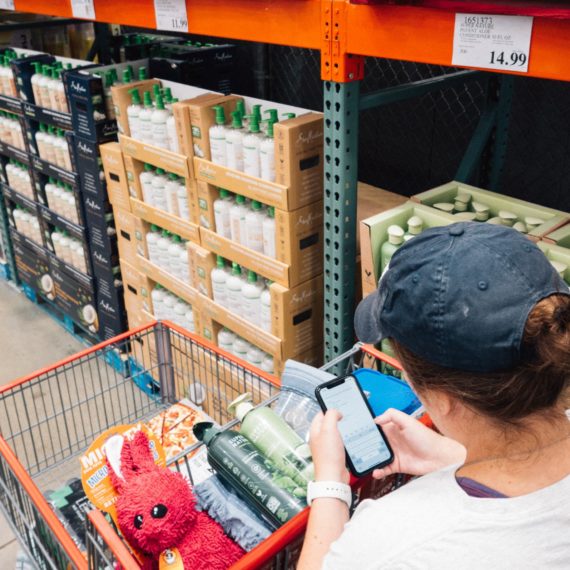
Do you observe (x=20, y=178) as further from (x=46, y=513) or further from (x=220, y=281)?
(x=46, y=513)

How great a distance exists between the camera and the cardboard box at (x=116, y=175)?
302cm

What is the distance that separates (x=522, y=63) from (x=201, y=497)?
121 centimetres

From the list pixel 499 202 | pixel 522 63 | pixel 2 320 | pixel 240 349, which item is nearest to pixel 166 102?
pixel 240 349

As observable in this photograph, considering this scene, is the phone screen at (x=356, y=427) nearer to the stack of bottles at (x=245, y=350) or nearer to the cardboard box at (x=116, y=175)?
the stack of bottles at (x=245, y=350)

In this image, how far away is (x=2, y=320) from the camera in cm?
428

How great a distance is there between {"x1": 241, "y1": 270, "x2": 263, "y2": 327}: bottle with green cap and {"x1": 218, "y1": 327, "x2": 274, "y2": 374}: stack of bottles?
17cm

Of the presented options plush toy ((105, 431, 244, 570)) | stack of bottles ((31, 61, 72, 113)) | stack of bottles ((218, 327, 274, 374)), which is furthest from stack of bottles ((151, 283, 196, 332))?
plush toy ((105, 431, 244, 570))

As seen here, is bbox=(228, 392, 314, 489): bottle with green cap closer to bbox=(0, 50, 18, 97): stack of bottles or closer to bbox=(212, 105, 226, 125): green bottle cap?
bbox=(212, 105, 226, 125): green bottle cap

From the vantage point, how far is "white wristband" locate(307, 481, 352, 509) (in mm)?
1124

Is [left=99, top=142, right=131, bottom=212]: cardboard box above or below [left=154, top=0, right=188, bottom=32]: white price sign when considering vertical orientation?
below

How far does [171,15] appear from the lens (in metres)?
2.18

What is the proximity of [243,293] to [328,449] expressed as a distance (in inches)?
56.3

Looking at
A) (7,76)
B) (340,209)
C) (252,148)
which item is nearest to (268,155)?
(252,148)

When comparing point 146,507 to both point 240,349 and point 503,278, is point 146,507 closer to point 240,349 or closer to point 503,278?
point 503,278
